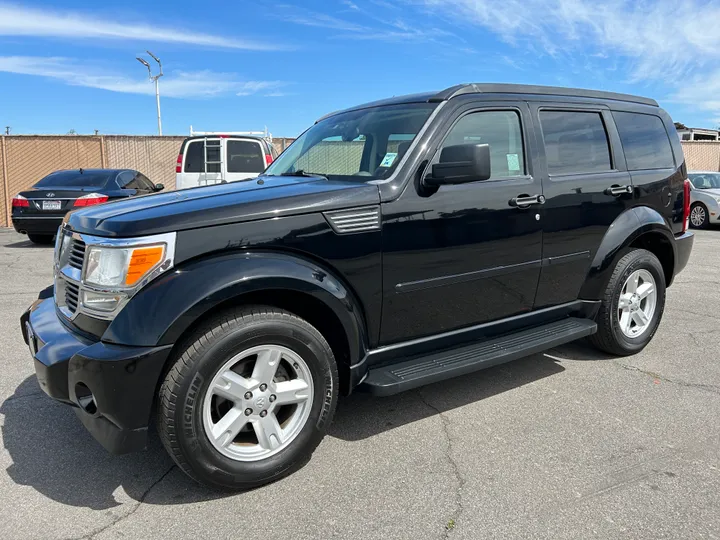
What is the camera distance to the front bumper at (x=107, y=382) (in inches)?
95.1

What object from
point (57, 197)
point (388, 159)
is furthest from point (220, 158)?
point (388, 159)

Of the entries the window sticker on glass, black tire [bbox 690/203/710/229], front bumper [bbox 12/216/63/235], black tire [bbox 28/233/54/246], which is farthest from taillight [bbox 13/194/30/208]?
black tire [bbox 690/203/710/229]

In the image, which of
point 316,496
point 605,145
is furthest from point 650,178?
point 316,496

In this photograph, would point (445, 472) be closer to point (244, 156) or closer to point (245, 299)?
point (245, 299)

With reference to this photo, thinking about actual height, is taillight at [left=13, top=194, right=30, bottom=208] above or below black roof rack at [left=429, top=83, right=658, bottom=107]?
below

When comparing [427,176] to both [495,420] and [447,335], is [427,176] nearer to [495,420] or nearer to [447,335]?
[447,335]

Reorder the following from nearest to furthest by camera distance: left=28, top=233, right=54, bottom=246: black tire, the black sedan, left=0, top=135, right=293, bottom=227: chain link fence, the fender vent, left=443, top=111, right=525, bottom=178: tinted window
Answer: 1. the fender vent
2. left=443, top=111, right=525, bottom=178: tinted window
3. the black sedan
4. left=28, top=233, right=54, bottom=246: black tire
5. left=0, top=135, right=293, bottom=227: chain link fence

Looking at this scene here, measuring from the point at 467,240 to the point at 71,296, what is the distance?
220 centimetres

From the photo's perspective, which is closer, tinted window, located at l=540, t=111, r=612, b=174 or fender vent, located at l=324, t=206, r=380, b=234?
fender vent, located at l=324, t=206, r=380, b=234

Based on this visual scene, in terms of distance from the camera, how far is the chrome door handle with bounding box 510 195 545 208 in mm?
3588

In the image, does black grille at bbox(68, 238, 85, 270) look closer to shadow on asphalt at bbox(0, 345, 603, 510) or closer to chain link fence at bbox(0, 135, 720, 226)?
shadow on asphalt at bbox(0, 345, 603, 510)

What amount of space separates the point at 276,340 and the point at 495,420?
5.18 feet

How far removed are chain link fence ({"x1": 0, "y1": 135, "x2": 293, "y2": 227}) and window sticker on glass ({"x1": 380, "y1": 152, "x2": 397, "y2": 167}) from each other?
13.9 meters

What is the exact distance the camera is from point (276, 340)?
8.93 ft
